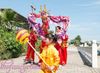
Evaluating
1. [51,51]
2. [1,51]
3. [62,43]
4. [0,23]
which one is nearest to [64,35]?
[62,43]

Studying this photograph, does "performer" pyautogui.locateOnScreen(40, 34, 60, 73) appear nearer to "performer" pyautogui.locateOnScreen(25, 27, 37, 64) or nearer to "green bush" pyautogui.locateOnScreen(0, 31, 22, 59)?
"performer" pyautogui.locateOnScreen(25, 27, 37, 64)

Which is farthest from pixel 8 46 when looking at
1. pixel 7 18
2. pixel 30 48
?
pixel 7 18

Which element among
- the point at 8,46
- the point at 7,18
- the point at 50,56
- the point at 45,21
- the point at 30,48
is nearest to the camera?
the point at 50,56

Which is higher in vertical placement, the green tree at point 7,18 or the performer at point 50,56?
the green tree at point 7,18

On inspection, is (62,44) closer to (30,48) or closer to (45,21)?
(30,48)

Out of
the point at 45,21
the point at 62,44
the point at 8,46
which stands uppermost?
the point at 45,21

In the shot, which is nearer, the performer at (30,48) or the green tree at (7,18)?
the performer at (30,48)

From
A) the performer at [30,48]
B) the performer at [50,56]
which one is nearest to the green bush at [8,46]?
the performer at [30,48]

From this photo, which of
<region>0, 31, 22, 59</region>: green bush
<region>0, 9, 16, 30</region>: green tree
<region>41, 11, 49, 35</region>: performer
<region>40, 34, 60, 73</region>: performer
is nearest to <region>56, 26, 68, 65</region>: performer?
→ <region>41, 11, 49, 35</region>: performer

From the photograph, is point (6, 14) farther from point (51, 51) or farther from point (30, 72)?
point (51, 51)

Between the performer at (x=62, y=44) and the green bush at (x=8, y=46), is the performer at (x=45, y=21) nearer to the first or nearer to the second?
the performer at (x=62, y=44)

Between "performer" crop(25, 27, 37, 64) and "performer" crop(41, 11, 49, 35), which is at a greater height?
"performer" crop(41, 11, 49, 35)

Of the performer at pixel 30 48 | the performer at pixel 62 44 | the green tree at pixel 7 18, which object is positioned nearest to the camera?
the performer at pixel 62 44

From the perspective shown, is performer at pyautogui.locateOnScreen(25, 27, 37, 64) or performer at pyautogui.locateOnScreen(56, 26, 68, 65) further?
performer at pyautogui.locateOnScreen(25, 27, 37, 64)
